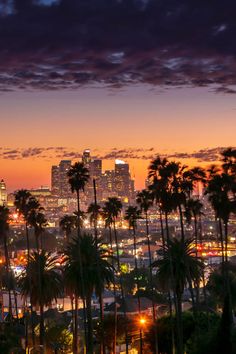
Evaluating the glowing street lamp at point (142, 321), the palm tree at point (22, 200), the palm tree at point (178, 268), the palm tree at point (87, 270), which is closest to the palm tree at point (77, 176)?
the palm tree at point (87, 270)

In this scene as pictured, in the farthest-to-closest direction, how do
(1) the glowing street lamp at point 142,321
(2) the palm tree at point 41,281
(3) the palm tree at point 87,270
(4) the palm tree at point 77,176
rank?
(1) the glowing street lamp at point 142,321 → (4) the palm tree at point 77,176 → (2) the palm tree at point 41,281 → (3) the palm tree at point 87,270

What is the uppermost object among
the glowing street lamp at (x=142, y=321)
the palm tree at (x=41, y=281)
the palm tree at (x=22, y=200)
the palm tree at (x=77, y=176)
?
the palm tree at (x=77, y=176)

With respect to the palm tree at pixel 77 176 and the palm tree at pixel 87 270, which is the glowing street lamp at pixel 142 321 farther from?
the palm tree at pixel 77 176

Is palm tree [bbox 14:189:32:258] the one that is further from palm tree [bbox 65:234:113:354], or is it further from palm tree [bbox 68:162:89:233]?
palm tree [bbox 65:234:113:354]

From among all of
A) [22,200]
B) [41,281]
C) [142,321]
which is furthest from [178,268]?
[22,200]

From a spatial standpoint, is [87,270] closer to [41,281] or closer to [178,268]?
[41,281]

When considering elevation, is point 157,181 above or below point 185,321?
above

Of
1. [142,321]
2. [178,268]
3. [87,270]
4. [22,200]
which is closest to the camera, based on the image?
[178,268]

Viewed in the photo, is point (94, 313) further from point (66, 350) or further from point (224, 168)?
point (224, 168)

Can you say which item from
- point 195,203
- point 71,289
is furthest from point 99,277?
point 195,203

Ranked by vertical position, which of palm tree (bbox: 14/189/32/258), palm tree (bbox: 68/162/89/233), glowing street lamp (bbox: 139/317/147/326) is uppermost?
palm tree (bbox: 68/162/89/233)

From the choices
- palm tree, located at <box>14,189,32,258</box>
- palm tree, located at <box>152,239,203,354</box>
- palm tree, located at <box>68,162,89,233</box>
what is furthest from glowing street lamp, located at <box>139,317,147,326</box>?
palm tree, located at <box>68,162,89,233</box>
